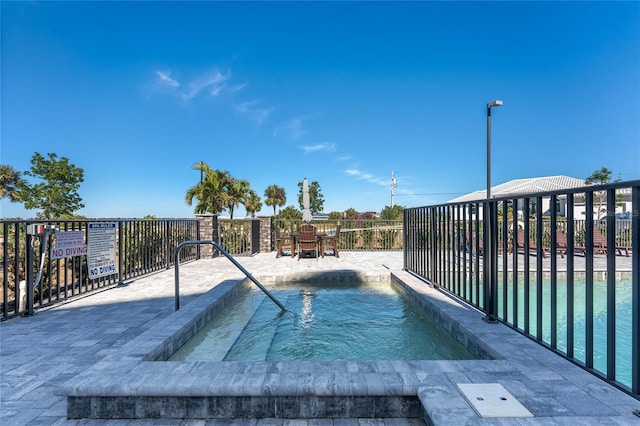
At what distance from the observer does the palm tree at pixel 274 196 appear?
4128 cm

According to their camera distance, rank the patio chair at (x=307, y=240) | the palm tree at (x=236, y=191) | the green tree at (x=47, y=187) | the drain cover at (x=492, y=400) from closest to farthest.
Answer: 1. the drain cover at (x=492, y=400)
2. the patio chair at (x=307, y=240)
3. the green tree at (x=47, y=187)
4. the palm tree at (x=236, y=191)

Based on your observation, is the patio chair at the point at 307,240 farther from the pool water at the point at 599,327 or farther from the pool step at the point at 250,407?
the pool step at the point at 250,407

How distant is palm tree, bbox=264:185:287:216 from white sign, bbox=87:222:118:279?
119ft

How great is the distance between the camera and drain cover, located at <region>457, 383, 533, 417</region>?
147 centimetres

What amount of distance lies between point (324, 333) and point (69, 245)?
144 inches

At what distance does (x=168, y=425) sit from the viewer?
1.64m

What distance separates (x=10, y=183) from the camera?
17.5 meters

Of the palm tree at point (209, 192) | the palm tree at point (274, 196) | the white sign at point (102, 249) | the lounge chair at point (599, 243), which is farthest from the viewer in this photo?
the palm tree at point (274, 196)

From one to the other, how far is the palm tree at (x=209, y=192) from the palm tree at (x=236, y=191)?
0.71 metres

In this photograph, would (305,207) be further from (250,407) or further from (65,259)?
(250,407)

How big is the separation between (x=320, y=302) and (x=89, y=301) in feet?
10.7

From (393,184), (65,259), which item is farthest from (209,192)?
(393,184)

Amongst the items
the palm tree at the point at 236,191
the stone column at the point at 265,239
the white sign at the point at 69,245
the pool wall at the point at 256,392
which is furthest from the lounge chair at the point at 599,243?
the palm tree at the point at 236,191

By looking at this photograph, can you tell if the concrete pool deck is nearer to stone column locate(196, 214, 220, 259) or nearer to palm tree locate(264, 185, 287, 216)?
stone column locate(196, 214, 220, 259)
